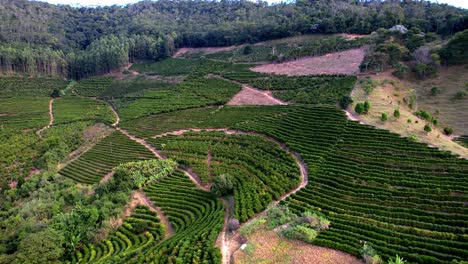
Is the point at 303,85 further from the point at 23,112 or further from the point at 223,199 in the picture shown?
the point at 23,112

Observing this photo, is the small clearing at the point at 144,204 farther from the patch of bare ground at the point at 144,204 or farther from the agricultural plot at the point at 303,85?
the agricultural plot at the point at 303,85

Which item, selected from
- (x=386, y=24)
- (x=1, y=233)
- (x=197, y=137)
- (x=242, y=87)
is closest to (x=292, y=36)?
(x=386, y=24)

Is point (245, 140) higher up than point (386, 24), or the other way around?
point (386, 24)

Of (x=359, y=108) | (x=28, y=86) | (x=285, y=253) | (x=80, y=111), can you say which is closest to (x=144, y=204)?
(x=285, y=253)

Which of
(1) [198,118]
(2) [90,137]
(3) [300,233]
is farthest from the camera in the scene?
(1) [198,118]

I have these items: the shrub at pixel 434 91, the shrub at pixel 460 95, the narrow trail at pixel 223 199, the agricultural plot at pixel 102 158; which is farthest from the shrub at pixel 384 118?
the agricultural plot at pixel 102 158

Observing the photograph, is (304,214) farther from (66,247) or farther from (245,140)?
(66,247)
